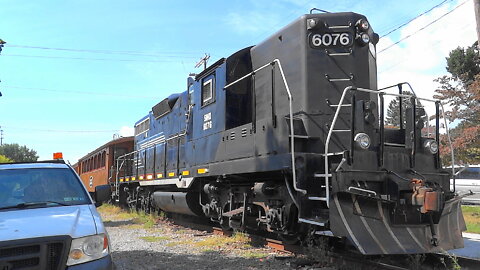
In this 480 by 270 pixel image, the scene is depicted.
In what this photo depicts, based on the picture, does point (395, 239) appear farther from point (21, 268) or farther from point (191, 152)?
point (191, 152)

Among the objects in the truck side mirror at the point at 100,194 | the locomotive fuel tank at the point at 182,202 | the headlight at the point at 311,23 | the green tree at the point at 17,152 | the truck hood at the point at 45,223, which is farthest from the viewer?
the green tree at the point at 17,152

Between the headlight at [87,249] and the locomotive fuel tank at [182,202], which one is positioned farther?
the locomotive fuel tank at [182,202]

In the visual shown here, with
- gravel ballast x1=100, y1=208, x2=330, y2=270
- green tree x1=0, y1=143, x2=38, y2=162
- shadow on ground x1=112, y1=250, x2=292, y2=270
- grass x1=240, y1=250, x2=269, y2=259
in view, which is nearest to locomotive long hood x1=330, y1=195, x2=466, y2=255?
gravel ballast x1=100, y1=208, x2=330, y2=270

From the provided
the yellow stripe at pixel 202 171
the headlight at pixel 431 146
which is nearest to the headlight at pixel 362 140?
the headlight at pixel 431 146

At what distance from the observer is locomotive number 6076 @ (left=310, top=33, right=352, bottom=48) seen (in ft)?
21.0

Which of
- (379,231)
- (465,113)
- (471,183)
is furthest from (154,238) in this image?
(471,183)

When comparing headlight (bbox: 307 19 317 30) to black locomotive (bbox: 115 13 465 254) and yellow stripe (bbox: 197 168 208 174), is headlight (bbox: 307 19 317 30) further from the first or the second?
yellow stripe (bbox: 197 168 208 174)

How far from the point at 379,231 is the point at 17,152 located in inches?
4130

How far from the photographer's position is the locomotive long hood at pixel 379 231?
495 centimetres

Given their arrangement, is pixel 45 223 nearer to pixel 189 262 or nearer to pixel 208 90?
pixel 189 262

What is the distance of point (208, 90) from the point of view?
8.84m

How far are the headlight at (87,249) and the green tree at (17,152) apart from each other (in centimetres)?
9891

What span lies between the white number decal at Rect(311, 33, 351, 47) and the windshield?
4061 millimetres

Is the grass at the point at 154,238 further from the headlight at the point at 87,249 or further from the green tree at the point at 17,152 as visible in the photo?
the green tree at the point at 17,152
